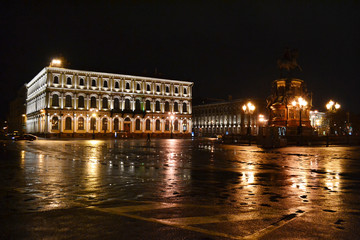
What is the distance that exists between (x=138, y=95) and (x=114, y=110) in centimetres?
718

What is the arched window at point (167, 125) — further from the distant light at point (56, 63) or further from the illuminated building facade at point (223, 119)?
the distant light at point (56, 63)

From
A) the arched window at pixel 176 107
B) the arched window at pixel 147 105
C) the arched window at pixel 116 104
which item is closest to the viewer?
the arched window at pixel 116 104

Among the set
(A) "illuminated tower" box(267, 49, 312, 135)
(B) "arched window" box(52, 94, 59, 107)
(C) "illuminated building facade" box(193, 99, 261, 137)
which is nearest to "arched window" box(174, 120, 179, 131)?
(C) "illuminated building facade" box(193, 99, 261, 137)

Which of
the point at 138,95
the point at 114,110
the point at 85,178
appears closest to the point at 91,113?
the point at 114,110

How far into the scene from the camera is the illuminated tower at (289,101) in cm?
3559

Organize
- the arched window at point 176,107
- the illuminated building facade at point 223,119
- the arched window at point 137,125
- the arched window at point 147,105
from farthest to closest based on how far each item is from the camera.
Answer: the illuminated building facade at point 223,119, the arched window at point 176,107, the arched window at point 147,105, the arched window at point 137,125

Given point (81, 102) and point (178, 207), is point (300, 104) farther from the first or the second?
point (81, 102)

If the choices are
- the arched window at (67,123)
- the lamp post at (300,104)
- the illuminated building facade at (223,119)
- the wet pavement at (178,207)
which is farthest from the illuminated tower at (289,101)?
the illuminated building facade at (223,119)

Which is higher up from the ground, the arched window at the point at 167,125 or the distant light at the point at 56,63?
the distant light at the point at 56,63

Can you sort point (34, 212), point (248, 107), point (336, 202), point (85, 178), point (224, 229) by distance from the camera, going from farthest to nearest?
1. point (248, 107)
2. point (85, 178)
3. point (336, 202)
4. point (34, 212)
5. point (224, 229)

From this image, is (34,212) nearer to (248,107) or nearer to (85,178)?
(85,178)

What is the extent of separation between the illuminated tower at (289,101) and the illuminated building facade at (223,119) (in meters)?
54.7

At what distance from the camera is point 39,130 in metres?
75.8

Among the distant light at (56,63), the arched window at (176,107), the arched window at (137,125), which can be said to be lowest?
the arched window at (137,125)
